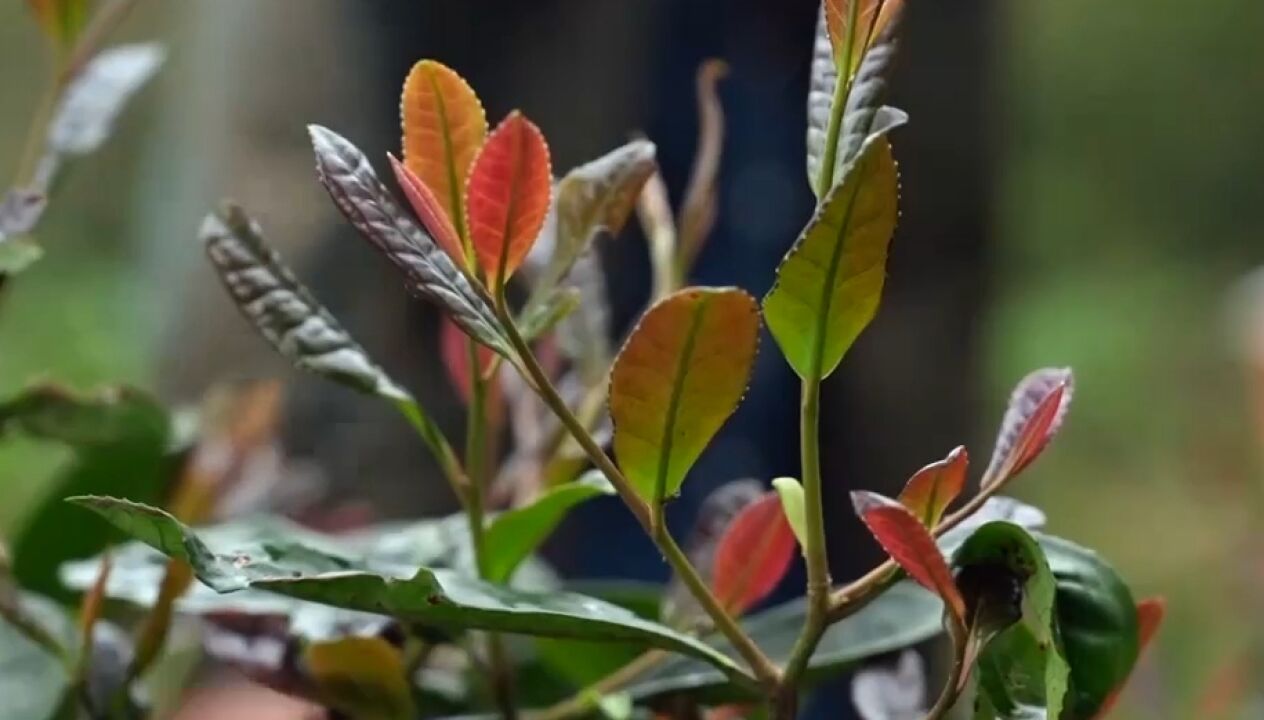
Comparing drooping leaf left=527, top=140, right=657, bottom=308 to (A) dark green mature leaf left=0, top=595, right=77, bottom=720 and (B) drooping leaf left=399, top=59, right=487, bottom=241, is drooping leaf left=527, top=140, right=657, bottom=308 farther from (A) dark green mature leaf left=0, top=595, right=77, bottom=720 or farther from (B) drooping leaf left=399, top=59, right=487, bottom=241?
(A) dark green mature leaf left=0, top=595, right=77, bottom=720

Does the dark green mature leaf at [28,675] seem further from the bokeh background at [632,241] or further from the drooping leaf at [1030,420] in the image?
the drooping leaf at [1030,420]

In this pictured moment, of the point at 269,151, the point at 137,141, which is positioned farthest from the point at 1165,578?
the point at 137,141

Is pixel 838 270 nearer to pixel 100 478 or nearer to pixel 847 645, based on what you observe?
pixel 847 645

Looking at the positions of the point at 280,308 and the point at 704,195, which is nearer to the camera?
the point at 280,308

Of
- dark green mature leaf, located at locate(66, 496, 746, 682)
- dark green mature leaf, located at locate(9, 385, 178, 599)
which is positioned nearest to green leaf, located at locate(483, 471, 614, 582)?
dark green mature leaf, located at locate(66, 496, 746, 682)

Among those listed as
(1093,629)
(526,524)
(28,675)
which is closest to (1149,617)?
(1093,629)

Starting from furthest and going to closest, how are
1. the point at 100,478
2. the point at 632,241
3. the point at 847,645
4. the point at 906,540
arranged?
the point at 632,241 < the point at 100,478 < the point at 847,645 < the point at 906,540

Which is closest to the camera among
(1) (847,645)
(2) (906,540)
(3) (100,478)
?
(2) (906,540)
